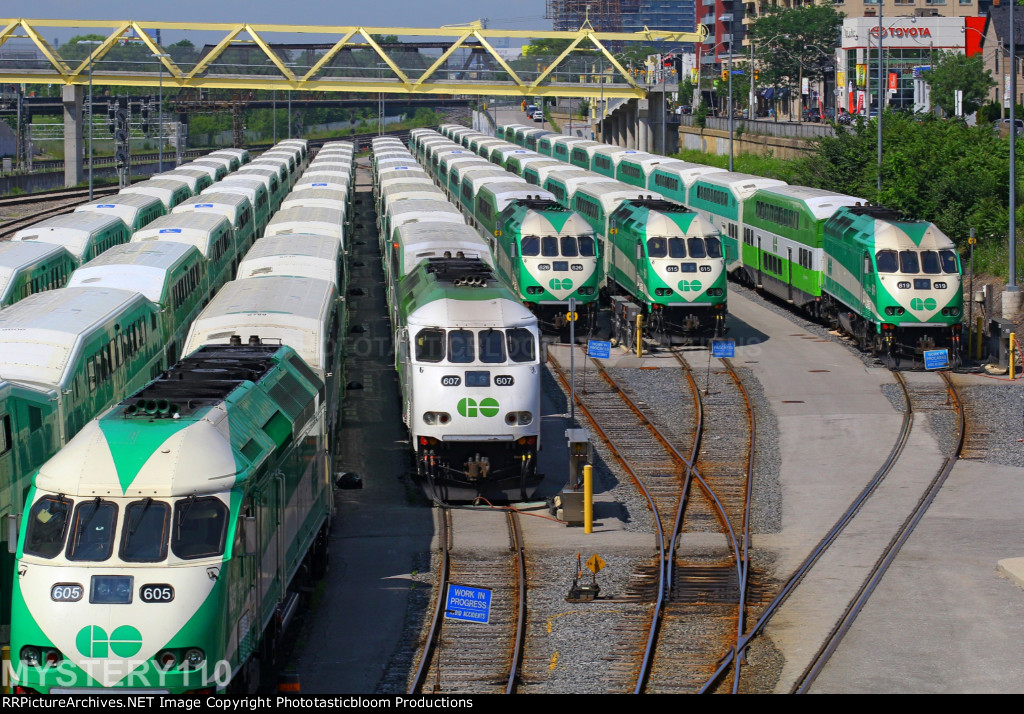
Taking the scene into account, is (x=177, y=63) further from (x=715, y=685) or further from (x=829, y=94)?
(x=715, y=685)

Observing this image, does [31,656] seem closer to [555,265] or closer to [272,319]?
[272,319]

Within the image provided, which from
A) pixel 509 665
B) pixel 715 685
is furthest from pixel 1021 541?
pixel 509 665

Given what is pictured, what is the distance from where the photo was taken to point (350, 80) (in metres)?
87.9

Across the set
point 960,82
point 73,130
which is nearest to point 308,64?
point 73,130

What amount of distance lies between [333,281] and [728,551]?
11.5 meters

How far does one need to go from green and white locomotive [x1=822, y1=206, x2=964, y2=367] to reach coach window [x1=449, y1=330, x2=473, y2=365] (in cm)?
1489

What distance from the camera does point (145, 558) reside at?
13.1 m

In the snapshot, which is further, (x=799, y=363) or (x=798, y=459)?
(x=799, y=363)

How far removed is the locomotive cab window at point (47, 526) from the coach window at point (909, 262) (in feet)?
83.6

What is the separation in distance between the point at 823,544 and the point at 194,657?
38.6 feet

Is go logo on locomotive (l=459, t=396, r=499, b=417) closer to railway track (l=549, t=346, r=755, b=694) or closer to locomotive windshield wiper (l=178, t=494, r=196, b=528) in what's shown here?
railway track (l=549, t=346, r=755, b=694)

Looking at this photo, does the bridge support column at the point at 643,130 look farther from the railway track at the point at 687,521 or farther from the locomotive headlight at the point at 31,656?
the locomotive headlight at the point at 31,656

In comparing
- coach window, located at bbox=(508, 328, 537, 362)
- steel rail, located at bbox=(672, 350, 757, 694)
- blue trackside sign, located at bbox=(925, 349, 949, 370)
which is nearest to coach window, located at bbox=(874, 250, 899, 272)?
blue trackside sign, located at bbox=(925, 349, 949, 370)

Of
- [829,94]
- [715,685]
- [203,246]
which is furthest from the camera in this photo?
[829,94]
